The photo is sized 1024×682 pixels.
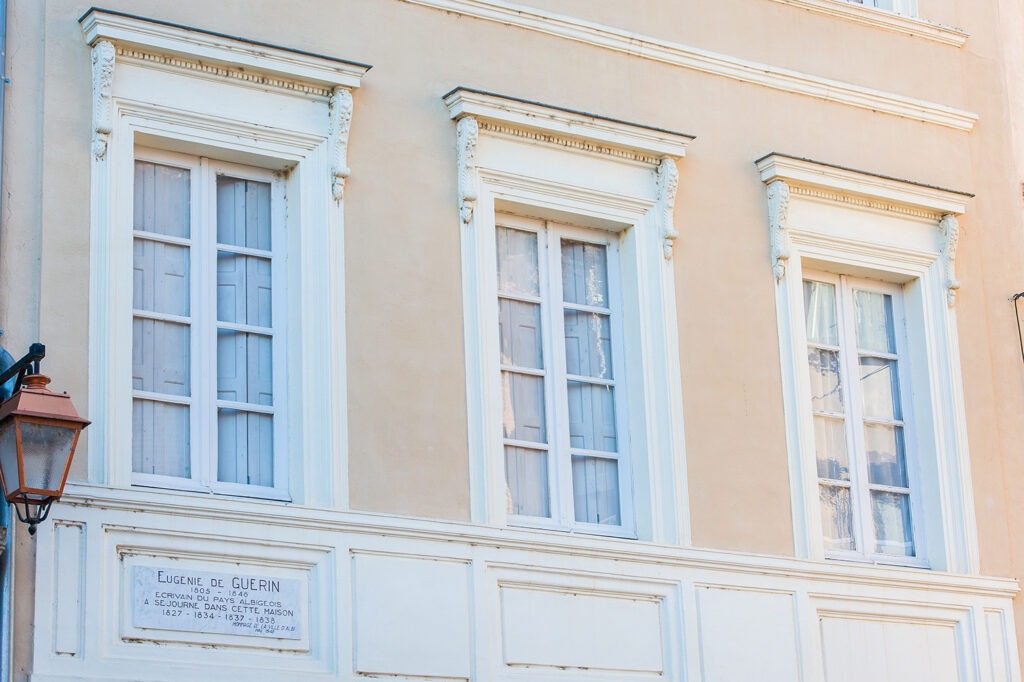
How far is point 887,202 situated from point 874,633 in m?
2.94

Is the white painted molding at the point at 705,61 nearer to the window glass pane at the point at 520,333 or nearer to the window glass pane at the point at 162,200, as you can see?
the window glass pane at the point at 520,333

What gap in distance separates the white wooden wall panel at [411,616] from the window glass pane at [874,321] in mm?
3827

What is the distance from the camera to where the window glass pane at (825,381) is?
1382cm

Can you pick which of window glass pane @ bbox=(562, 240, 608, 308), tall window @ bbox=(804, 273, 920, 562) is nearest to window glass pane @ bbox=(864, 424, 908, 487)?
tall window @ bbox=(804, 273, 920, 562)

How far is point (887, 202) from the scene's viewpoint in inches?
559

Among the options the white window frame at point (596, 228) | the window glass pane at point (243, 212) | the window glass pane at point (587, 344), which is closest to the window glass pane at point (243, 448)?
the window glass pane at point (243, 212)

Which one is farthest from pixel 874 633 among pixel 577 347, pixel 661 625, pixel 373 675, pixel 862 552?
pixel 373 675

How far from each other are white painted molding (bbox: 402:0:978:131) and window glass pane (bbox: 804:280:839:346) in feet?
4.35

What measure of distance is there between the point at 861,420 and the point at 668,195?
6.83ft

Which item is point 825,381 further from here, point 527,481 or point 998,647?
point 527,481

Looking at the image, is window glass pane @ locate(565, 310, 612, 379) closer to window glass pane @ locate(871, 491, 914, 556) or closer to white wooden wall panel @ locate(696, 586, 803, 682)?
white wooden wall panel @ locate(696, 586, 803, 682)

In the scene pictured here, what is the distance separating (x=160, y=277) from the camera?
1162 cm

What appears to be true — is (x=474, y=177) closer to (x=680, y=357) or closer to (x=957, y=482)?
(x=680, y=357)

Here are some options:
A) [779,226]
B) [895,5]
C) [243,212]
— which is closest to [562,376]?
[779,226]
